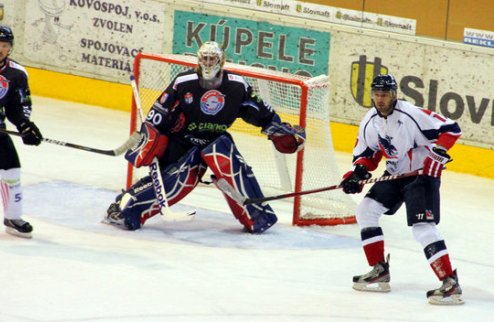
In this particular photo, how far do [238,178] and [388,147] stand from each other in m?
1.19

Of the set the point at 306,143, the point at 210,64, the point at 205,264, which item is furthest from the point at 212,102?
the point at 205,264

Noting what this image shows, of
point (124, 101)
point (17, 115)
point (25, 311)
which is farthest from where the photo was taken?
point (124, 101)

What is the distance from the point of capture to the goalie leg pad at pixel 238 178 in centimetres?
680

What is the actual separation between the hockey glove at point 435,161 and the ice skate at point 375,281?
0.54 m

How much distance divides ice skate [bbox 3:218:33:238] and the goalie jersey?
917mm

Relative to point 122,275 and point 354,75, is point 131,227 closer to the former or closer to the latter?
point 122,275

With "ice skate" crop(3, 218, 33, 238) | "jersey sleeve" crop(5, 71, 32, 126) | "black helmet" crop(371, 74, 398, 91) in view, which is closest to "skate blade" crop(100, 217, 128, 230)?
"ice skate" crop(3, 218, 33, 238)

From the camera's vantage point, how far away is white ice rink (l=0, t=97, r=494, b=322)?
541 centimetres

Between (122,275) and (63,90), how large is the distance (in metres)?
4.74

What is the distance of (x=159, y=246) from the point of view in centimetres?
654

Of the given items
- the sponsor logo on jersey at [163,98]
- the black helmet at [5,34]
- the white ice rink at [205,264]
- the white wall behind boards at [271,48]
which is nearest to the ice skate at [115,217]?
the white ice rink at [205,264]

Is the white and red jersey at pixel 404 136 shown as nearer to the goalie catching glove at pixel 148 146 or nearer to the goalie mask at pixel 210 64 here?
the goalie mask at pixel 210 64

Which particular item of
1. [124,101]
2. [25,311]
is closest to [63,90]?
[124,101]

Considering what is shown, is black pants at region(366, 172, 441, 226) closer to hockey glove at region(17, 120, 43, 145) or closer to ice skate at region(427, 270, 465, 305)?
ice skate at region(427, 270, 465, 305)
